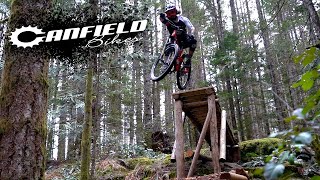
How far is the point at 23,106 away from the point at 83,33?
76.0 inches

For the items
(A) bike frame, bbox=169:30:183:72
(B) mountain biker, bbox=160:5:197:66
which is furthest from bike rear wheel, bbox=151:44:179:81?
(B) mountain biker, bbox=160:5:197:66

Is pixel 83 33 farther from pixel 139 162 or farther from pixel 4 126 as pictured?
pixel 139 162

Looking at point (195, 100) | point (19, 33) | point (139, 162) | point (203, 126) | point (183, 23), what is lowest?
point (139, 162)

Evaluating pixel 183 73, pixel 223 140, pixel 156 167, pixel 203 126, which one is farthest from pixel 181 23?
pixel 156 167

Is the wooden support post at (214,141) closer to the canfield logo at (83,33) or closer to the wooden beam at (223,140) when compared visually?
the wooden beam at (223,140)

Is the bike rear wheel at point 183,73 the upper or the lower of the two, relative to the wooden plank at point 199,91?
upper

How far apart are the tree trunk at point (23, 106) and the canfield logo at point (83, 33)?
0.10m

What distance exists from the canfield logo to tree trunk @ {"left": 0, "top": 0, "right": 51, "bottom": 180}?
10cm

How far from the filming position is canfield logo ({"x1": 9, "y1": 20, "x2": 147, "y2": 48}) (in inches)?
154

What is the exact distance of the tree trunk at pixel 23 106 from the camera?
10.6ft

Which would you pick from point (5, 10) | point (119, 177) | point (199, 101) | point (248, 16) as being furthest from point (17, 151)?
point (248, 16)

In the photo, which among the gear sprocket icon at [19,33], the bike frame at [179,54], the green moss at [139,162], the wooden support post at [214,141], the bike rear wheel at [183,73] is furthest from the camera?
the green moss at [139,162]

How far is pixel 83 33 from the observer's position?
499cm

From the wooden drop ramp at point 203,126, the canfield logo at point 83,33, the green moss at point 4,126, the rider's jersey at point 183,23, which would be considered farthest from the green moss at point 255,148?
A: the green moss at point 4,126
